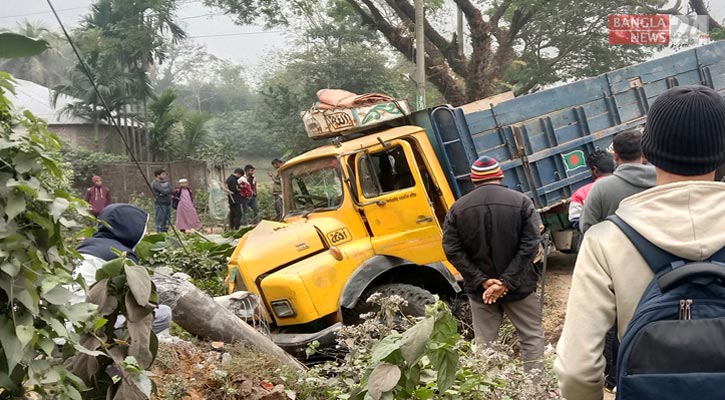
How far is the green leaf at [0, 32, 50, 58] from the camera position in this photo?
253cm

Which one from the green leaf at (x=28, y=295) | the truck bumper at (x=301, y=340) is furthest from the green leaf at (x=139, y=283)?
the truck bumper at (x=301, y=340)

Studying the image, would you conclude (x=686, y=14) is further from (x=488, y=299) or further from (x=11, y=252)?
(x=11, y=252)

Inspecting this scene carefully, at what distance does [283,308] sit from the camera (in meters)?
6.02

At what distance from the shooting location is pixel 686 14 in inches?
767

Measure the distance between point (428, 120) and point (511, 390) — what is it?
4.43 metres

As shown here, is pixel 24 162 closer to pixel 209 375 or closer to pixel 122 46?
pixel 209 375

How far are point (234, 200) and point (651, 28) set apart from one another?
38.7 ft

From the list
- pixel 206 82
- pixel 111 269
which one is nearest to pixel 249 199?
pixel 111 269

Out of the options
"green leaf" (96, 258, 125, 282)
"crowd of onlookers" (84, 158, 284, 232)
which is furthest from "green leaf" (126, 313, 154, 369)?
"crowd of onlookers" (84, 158, 284, 232)

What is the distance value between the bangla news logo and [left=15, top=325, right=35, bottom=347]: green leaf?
18.8 meters

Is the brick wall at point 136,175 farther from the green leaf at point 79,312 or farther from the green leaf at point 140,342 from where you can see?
the green leaf at point 79,312

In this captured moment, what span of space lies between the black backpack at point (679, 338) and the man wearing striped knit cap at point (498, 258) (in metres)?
3.33

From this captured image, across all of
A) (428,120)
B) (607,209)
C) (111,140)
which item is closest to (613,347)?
(607,209)

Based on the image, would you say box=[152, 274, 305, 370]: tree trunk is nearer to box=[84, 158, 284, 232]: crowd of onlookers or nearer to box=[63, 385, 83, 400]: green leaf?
box=[63, 385, 83, 400]: green leaf
